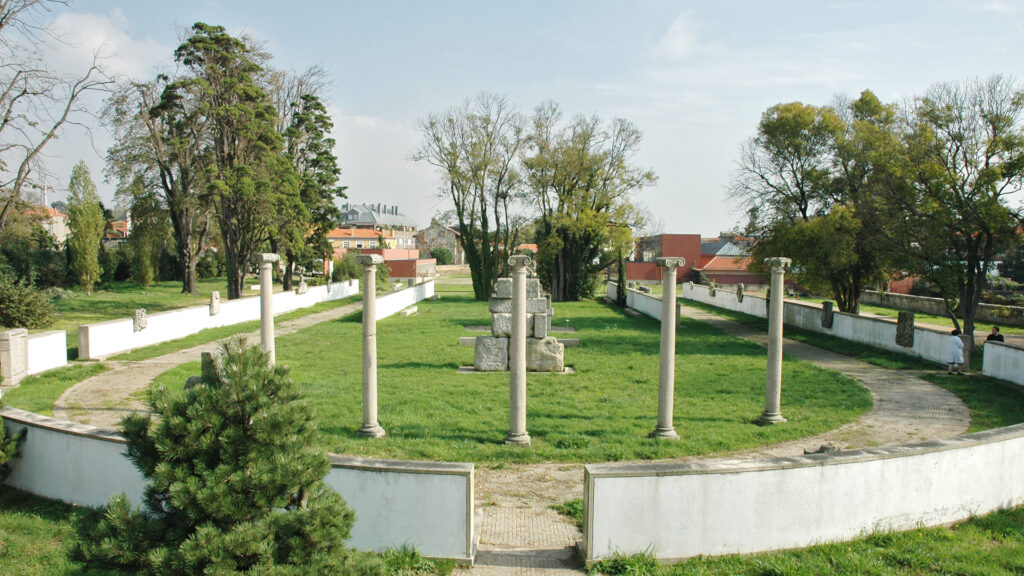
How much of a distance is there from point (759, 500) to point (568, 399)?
616cm

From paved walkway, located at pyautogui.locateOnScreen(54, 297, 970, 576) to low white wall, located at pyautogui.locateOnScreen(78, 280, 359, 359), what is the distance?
1182mm

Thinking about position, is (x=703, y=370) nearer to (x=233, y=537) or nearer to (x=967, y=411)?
(x=967, y=411)

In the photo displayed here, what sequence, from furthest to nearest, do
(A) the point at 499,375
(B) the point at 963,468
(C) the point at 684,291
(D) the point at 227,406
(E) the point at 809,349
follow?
(C) the point at 684,291 → (E) the point at 809,349 → (A) the point at 499,375 → (B) the point at 963,468 → (D) the point at 227,406

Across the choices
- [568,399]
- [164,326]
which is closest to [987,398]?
[568,399]

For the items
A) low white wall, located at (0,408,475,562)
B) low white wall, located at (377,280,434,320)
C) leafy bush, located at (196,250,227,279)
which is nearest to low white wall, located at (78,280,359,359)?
low white wall, located at (377,280,434,320)

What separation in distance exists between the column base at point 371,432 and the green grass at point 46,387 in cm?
535

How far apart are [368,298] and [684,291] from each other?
3780 cm

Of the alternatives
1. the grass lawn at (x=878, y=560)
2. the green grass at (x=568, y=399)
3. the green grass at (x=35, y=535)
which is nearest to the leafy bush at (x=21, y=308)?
the green grass at (x=568, y=399)

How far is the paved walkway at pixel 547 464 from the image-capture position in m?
5.48

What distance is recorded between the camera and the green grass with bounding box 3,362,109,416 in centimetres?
1062

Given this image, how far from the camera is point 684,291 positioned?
44031 millimetres

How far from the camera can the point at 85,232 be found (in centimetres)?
3344

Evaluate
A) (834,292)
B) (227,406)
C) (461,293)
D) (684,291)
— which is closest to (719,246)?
(684,291)

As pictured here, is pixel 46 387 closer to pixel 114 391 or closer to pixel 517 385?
pixel 114 391
